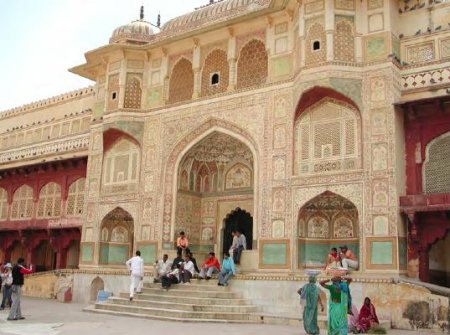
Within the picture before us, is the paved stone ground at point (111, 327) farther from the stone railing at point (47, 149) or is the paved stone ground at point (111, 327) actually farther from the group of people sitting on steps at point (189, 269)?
the stone railing at point (47, 149)

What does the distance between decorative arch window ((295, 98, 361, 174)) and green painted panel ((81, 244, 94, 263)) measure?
7.55 meters

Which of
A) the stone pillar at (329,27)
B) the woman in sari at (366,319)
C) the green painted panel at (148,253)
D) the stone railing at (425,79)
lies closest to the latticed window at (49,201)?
the green painted panel at (148,253)

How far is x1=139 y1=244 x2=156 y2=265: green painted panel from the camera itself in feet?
52.1

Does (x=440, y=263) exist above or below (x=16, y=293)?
above

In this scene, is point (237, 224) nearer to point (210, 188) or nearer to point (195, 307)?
point (210, 188)

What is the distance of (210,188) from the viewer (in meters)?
17.5

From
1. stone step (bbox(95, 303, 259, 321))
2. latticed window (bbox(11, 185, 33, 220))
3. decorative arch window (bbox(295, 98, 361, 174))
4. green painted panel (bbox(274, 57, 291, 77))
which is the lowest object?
stone step (bbox(95, 303, 259, 321))

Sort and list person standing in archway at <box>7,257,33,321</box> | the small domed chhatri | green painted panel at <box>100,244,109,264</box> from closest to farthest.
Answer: person standing in archway at <box>7,257,33,321</box>, green painted panel at <box>100,244,109,264</box>, the small domed chhatri

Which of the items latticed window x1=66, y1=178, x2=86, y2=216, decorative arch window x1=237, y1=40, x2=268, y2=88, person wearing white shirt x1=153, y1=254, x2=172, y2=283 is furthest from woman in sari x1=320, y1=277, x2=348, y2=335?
latticed window x1=66, y1=178, x2=86, y2=216

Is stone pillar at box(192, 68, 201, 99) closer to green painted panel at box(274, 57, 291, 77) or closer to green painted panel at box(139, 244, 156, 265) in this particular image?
green painted panel at box(274, 57, 291, 77)

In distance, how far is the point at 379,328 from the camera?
10.1 m

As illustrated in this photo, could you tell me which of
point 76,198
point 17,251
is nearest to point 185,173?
point 76,198

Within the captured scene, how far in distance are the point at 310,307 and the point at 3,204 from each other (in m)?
17.6

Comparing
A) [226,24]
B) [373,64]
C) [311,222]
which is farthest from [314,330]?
[226,24]
